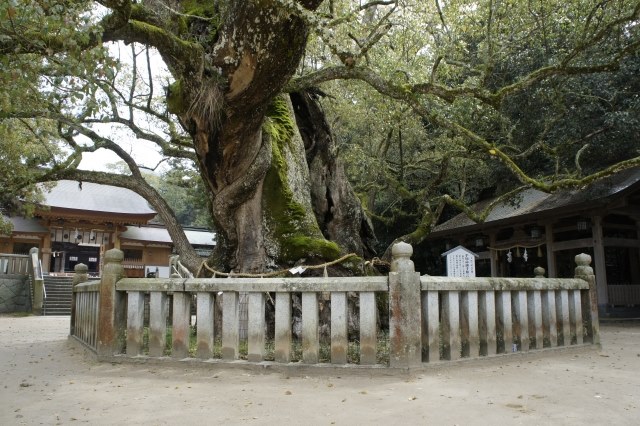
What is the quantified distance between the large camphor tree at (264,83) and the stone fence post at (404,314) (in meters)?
2.41

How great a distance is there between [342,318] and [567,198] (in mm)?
10617

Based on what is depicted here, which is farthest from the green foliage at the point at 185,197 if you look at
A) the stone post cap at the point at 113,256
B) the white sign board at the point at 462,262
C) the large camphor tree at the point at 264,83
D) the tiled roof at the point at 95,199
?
the stone post cap at the point at 113,256

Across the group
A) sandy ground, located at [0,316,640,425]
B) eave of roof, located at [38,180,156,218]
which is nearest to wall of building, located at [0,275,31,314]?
eave of roof, located at [38,180,156,218]

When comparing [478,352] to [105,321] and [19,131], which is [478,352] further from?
[19,131]

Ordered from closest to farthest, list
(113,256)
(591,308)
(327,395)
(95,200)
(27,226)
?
(327,395) → (113,256) → (591,308) → (27,226) → (95,200)

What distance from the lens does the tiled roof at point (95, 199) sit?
2402 cm

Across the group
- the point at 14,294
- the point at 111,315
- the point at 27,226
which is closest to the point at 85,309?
the point at 111,315

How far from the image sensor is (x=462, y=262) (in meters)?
8.79

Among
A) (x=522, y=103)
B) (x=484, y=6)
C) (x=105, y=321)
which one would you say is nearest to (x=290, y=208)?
(x=105, y=321)

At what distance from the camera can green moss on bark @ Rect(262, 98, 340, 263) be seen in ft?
23.7

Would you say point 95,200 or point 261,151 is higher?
point 95,200

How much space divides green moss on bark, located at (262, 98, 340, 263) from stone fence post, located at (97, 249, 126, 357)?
2.39m

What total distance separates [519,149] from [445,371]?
32.5 feet

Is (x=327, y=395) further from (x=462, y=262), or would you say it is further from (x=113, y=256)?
(x=462, y=262)
